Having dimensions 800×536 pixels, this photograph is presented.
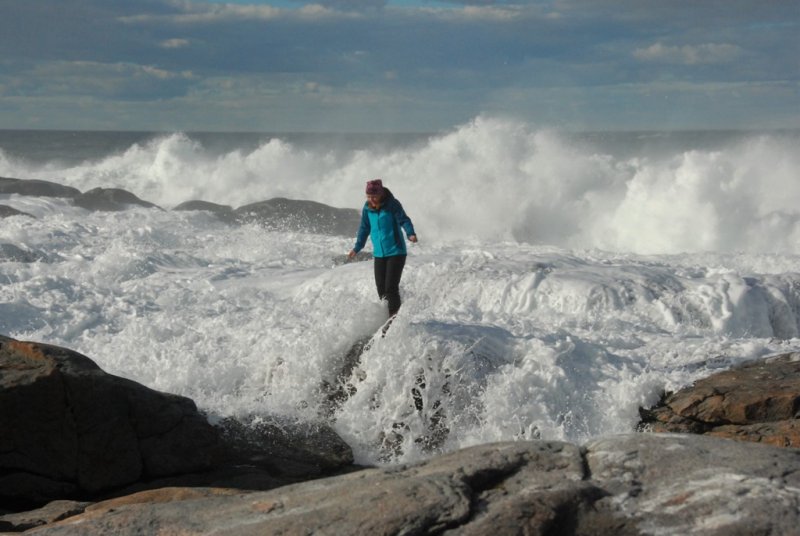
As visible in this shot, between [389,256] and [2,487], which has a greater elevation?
[389,256]

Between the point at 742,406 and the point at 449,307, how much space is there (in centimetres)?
433

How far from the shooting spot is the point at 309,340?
26.4 feet

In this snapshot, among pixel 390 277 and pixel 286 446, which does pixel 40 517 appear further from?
pixel 390 277

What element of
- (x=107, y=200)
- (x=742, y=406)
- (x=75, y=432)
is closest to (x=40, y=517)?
(x=75, y=432)

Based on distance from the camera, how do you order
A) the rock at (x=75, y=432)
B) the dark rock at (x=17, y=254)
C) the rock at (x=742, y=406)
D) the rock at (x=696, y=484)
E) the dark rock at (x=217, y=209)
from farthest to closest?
the dark rock at (x=217, y=209) < the dark rock at (x=17, y=254) < the rock at (x=742, y=406) < the rock at (x=75, y=432) < the rock at (x=696, y=484)

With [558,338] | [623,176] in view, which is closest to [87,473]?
[558,338]

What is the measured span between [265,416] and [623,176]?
18.3 metres

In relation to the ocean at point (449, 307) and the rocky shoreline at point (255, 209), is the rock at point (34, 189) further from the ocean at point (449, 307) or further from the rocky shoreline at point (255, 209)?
the ocean at point (449, 307)

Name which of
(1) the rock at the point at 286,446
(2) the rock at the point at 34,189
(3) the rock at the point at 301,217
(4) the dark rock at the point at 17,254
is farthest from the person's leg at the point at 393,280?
(2) the rock at the point at 34,189

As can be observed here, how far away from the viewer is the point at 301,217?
65.8 ft

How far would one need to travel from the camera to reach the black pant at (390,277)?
810 cm

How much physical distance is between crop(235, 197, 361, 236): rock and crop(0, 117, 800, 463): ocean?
0.71m

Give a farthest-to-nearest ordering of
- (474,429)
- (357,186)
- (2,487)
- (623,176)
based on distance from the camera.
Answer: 1. (357,186)
2. (623,176)
3. (474,429)
4. (2,487)

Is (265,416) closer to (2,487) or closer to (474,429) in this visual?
(474,429)
